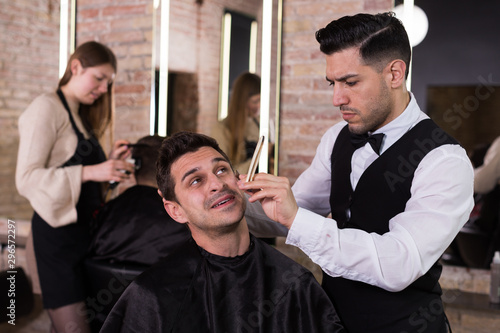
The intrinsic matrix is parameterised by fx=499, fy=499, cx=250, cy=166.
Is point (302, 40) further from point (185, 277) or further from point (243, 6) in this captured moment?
point (185, 277)

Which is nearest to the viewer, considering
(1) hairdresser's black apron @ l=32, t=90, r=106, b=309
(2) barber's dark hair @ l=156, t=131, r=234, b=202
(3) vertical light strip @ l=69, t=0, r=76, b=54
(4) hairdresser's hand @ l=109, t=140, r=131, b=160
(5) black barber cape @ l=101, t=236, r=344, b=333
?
(5) black barber cape @ l=101, t=236, r=344, b=333

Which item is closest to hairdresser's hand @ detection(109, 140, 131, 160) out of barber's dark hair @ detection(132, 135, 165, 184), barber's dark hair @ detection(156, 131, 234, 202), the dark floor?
barber's dark hair @ detection(132, 135, 165, 184)

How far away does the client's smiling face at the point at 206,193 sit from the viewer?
5.45ft

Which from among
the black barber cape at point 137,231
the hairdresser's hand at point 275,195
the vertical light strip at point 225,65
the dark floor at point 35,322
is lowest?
the dark floor at point 35,322

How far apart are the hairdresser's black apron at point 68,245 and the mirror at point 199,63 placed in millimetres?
839

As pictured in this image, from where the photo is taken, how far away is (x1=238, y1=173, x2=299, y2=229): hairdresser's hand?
49.9 inches

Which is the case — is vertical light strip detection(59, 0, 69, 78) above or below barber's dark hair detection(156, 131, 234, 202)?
above

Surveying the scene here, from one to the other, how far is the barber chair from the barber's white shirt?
989mm

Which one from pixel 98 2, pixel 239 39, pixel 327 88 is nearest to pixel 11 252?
pixel 98 2

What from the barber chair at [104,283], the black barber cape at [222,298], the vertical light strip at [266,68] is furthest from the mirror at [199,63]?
the black barber cape at [222,298]

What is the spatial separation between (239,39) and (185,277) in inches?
68.1

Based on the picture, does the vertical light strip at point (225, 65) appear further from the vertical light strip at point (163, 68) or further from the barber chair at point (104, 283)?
the barber chair at point (104, 283)

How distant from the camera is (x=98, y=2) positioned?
11.6 ft

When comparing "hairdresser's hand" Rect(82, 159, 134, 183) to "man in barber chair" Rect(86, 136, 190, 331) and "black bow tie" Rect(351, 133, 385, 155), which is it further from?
"black bow tie" Rect(351, 133, 385, 155)
